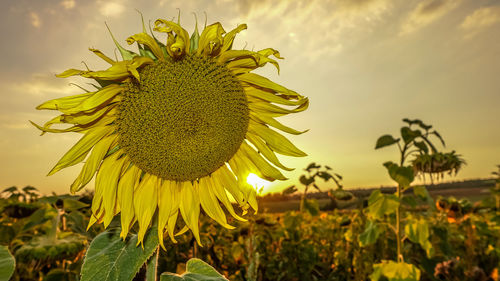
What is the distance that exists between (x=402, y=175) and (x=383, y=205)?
302 mm

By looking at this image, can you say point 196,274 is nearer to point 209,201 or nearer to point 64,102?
point 209,201

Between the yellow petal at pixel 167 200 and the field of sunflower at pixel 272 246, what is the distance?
11 cm

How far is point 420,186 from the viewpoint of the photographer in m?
3.84

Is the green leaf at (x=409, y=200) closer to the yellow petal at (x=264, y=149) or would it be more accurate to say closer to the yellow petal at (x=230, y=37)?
the yellow petal at (x=264, y=149)

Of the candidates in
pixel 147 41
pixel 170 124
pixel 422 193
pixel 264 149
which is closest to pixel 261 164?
pixel 264 149

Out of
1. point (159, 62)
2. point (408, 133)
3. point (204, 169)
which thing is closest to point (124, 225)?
point (204, 169)

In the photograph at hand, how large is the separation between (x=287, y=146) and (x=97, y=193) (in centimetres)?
72

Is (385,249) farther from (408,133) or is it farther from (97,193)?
(97,193)

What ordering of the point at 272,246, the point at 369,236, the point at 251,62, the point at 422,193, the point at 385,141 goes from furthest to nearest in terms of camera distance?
the point at 272,246 → the point at 422,193 → the point at 369,236 → the point at 385,141 → the point at 251,62

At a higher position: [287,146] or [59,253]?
[287,146]

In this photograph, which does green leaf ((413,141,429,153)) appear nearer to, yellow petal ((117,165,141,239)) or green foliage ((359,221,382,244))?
green foliage ((359,221,382,244))

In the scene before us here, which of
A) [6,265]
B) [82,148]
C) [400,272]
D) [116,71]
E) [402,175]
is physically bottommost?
[6,265]

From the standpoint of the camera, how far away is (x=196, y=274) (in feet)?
4.08

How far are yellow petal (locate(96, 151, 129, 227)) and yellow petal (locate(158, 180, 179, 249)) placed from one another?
16 centimetres
